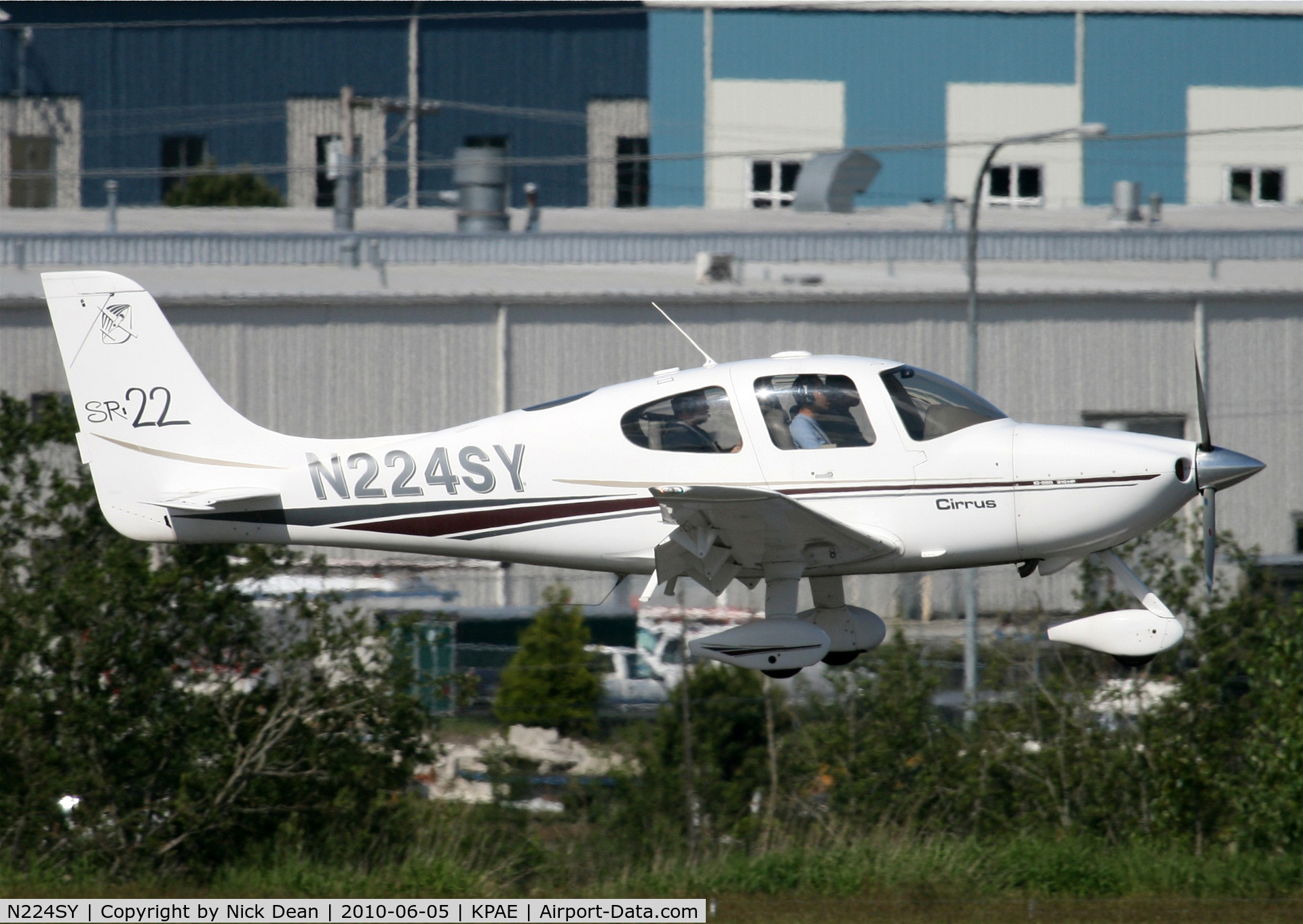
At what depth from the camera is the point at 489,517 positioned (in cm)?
1066

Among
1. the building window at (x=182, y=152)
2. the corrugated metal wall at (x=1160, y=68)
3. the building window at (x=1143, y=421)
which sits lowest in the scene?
the building window at (x=1143, y=421)

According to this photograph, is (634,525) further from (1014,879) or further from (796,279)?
(796,279)

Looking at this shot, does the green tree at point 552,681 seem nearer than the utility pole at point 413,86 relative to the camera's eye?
Yes

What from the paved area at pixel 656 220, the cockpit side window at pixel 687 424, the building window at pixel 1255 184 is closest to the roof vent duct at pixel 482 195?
the paved area at pixel 656 220

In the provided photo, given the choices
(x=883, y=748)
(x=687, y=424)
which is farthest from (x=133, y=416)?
(x=883, y=748)

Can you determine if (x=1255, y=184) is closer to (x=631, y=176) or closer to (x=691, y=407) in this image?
(x=631, y=176)

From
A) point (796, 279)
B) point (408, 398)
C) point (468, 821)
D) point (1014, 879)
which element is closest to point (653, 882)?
point (468, 821)

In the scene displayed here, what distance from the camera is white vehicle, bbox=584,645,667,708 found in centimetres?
2095

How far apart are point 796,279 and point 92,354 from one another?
17392mm

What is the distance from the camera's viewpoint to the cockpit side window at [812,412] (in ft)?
32.7

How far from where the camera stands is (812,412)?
9984 millimetres

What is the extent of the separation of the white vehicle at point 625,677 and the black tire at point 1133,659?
11394 mm

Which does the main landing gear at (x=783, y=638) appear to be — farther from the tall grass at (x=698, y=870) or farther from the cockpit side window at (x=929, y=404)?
the tall grass at (x=698, y=870)

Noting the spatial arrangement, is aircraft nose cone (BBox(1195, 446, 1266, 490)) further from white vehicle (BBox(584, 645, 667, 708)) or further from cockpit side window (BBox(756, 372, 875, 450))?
white vehicle (BBox(584, 645, 667, 708))
